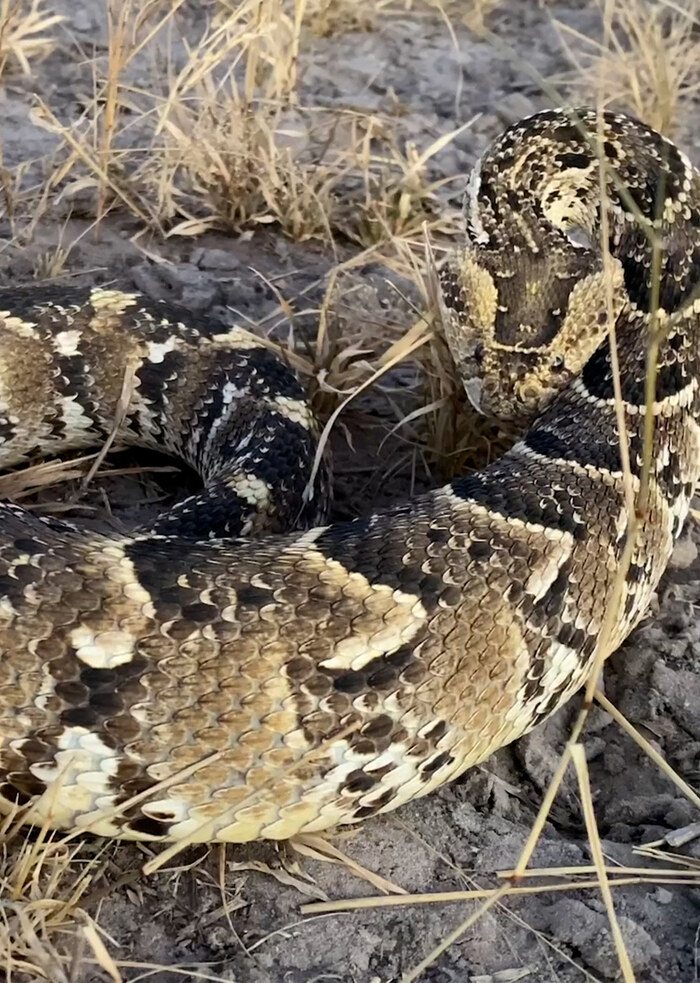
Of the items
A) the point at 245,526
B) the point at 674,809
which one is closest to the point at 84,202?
the point at 245,526

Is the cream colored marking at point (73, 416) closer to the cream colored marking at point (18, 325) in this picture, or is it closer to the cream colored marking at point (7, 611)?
the cream colored marking at point (18, 325)

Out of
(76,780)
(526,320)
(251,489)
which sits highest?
(526,320)

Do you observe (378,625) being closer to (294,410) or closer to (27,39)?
(294,410)

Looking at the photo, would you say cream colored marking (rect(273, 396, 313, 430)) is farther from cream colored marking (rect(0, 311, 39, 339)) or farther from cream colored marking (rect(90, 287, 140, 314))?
cream colored marking (rect(0, 311, 39, 339))

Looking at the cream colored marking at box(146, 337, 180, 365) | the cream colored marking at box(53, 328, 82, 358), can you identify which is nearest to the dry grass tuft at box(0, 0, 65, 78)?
the cream colored marking at box(53, 328, 82, 358)

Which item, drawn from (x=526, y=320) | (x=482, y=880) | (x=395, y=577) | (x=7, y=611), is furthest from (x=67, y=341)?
(x=482, y=880)

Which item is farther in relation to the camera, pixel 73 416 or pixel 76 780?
pixel 73 416

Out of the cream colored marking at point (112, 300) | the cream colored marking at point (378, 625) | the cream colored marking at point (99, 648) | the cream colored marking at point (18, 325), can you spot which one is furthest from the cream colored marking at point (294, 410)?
the cream colored marking at point (99, 648)

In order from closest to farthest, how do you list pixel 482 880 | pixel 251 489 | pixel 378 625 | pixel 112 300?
pixel 378 625 < pixel 482 880 < pixel 251 489 < pixel 112 300
